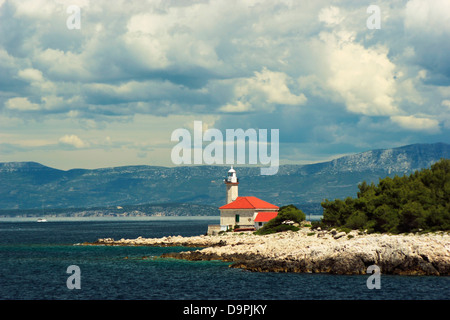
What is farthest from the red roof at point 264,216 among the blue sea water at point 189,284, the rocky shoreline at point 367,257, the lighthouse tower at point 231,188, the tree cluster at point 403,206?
the rocky shoreline at point 367,257

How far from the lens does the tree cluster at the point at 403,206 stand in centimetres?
6431

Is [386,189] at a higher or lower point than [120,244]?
higher

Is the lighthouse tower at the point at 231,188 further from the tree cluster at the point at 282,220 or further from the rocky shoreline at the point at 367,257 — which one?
the rocky shoreline at the point at 367,257

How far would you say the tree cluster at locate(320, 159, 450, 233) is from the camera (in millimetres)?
64312

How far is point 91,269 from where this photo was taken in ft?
208

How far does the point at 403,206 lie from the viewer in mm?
67562

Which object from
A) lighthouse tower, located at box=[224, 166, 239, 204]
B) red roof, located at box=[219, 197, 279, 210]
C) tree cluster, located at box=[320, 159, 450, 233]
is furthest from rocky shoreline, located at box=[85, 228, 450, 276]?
lighthouse tower, located at box=[224, 166, 239, 204]

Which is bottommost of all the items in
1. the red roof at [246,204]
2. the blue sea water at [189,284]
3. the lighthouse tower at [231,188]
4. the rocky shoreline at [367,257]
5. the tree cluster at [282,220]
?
the blue sea water at [189,284]

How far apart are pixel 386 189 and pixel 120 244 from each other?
47943 millimetres

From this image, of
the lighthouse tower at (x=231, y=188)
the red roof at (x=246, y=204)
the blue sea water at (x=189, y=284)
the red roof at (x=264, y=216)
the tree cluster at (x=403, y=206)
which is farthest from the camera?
the lighthouse tower at (x=231, y=188)

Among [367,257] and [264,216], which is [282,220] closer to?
[264,216]

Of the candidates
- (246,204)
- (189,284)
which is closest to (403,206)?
(189,284)
